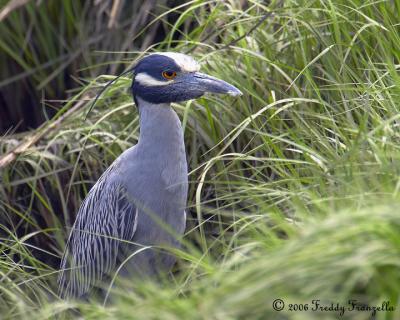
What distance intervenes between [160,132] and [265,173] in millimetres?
484

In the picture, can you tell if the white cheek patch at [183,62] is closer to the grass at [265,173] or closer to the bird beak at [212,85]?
the bird beak at [212,85]

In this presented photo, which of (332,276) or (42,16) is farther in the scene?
(42,16)

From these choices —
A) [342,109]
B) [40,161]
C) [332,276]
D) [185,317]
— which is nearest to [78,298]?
[40,161]

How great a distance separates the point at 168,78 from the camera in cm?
389

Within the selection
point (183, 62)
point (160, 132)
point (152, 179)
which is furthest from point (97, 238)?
point (183, 62)

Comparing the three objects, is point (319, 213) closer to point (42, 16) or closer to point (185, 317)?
point (185, 317)

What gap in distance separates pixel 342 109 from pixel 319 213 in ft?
3.45

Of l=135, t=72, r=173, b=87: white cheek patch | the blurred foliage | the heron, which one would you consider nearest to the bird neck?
the heron

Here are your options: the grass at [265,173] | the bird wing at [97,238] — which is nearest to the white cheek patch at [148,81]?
the grass at [265,173]

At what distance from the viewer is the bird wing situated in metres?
3.94

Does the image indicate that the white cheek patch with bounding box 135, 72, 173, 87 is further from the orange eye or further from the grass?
the grass

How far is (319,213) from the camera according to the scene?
268cm

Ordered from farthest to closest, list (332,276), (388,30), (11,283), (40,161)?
(40,161) < (388,30) < (11,283) < (332,276)

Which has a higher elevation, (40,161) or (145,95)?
(145,95)
